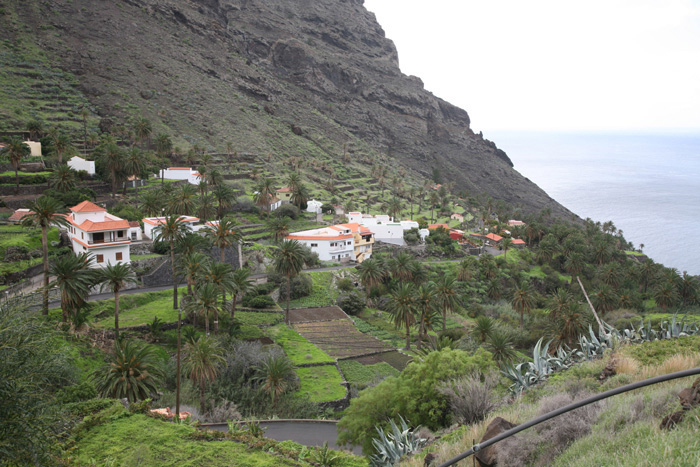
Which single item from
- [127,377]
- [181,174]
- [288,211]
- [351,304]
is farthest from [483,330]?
[181,174]

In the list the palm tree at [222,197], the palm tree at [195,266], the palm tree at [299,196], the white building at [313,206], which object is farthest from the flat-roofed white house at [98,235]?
the white building at [313,206]

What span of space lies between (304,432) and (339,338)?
701 inches

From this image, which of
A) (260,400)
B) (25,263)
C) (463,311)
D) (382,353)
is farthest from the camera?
(463,311)

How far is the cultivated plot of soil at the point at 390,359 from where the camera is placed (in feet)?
129

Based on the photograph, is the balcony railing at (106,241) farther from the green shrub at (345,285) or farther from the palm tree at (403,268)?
the palm tree at (403,268)

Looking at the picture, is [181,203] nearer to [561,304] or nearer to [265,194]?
[265,194]

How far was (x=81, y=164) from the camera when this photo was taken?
199ft

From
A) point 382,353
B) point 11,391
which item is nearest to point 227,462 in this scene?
point 11,391

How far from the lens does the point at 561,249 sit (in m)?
85.7

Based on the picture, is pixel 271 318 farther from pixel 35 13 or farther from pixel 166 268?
pixel 35 13

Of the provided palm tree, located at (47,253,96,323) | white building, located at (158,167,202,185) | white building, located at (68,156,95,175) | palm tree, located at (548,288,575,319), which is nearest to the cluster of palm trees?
palm tree, located at (548,288,575,319)

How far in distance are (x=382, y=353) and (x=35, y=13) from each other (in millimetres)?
112006

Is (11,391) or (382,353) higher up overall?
(11,391)

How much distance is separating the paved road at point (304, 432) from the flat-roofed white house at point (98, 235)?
2231 cm
